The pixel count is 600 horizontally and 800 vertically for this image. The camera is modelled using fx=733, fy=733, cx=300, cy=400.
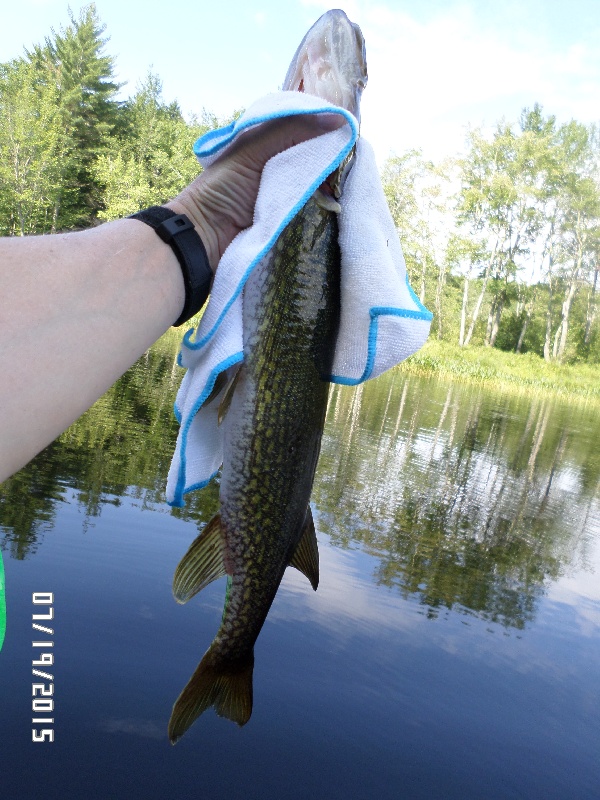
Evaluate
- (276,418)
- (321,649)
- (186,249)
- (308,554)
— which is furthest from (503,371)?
(186,249)

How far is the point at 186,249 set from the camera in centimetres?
146

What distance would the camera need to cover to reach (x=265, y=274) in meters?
1.79

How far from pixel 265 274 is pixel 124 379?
50.5 feet

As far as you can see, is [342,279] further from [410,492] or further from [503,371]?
[503,371]

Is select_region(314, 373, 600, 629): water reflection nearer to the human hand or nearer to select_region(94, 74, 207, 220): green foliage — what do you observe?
the human hand

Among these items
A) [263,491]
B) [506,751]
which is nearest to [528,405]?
[506,751]

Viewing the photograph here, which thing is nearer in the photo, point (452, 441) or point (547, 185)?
point (452, 441)

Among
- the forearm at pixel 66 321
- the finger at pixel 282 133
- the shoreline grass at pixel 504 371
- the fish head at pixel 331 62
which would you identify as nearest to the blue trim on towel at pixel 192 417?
the forearm at pixel 66 321

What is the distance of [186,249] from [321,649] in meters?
4.73

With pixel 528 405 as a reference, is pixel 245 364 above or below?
above

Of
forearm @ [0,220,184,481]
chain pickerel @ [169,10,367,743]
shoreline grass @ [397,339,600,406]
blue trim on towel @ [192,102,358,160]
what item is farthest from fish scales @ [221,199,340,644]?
shoreline grass @ [397,339,600,406]

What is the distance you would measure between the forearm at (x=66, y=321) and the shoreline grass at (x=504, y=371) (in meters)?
36.8

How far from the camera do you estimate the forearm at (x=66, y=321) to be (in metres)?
1.14

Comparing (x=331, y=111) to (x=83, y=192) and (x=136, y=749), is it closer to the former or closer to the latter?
(x=136, y=749)
